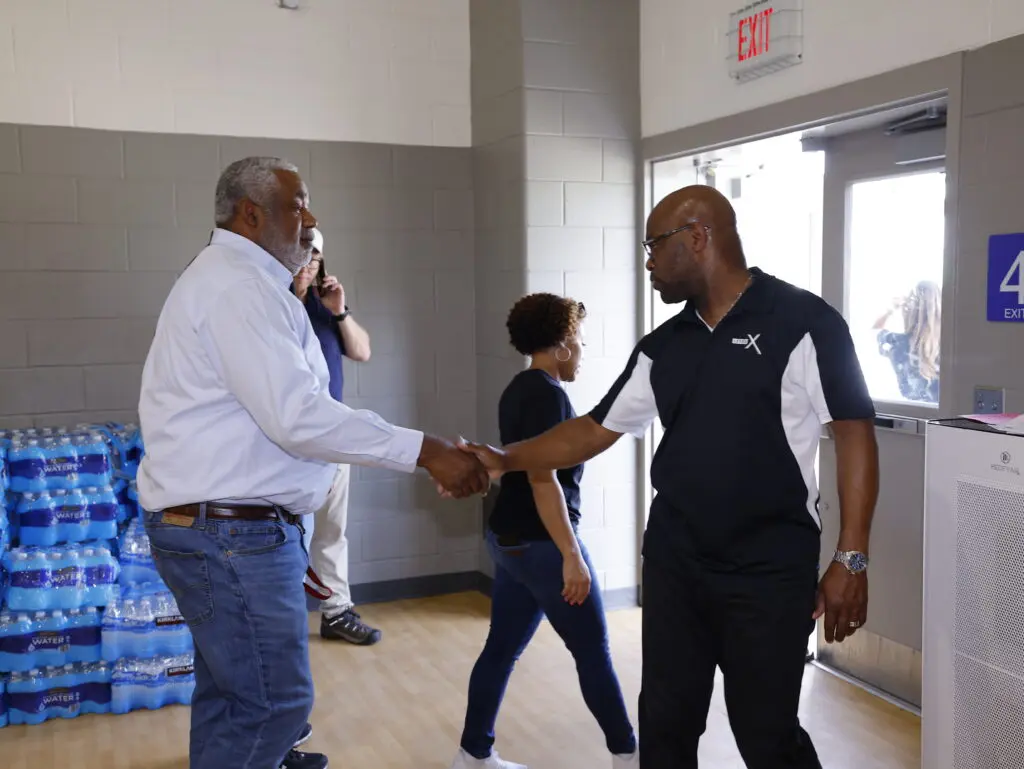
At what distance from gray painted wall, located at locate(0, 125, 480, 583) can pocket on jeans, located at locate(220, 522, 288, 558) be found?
248 centimetres

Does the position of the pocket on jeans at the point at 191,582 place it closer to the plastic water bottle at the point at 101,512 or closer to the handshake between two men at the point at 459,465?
the handshake between two men at the point at 459,465

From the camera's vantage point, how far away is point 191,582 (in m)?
2.28

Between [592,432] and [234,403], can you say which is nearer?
[234,403]

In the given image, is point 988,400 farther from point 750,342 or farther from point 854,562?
point 750,342

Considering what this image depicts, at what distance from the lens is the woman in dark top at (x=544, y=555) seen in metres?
2.63

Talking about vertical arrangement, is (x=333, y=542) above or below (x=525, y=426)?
below

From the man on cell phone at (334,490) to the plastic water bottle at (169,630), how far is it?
0.62m

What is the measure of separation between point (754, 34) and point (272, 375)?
2.64m

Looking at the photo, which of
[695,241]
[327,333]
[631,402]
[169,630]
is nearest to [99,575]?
[169,630]

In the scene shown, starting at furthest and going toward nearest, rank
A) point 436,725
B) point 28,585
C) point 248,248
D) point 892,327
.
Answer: point 892,327 → point 28,585 → point 436,725 → point 248,248

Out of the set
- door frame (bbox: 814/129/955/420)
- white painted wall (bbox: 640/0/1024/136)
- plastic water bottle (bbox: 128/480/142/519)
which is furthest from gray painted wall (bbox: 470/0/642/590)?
plastic water bottle (bbox: 128/480/142/519)

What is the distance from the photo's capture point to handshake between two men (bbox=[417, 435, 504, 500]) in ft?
8.30

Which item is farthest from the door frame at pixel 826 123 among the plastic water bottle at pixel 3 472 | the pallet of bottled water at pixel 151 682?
the plastic water bottle at pixel 3 472

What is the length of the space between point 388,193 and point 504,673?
A: 9.27ft
